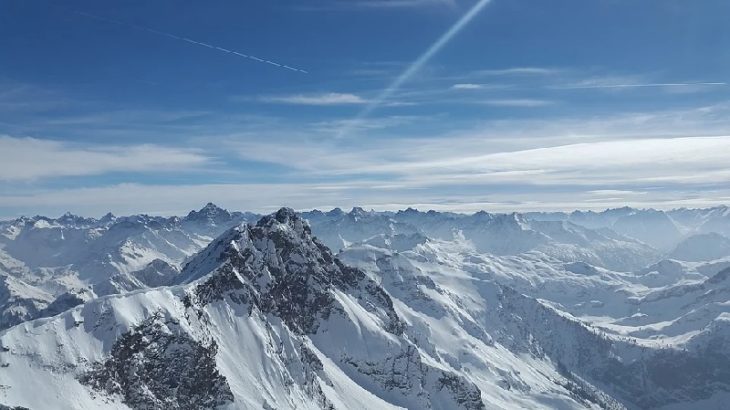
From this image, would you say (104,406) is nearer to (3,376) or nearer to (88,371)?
(88,371)

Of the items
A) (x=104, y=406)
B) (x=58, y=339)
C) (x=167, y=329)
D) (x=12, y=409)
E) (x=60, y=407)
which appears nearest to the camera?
(x=12, y=409)

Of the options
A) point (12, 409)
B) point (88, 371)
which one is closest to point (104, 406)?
point (88, 371)

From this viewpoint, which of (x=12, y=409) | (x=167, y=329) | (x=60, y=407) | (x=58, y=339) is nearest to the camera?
(x=12, y=409)

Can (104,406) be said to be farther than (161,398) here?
No

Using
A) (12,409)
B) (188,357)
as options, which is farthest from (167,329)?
(12,409)

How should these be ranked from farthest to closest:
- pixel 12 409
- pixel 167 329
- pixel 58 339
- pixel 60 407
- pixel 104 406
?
pixel 167 329
pixel 58 339
pixel 104 406
pixel 60 407
pixel 12 409

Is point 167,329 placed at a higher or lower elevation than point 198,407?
higher

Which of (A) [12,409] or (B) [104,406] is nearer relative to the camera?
(A) [12,409]

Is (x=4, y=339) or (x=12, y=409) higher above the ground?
(x=4, y=339)

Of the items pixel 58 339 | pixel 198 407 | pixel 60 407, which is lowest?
Result: pixel 198 407
